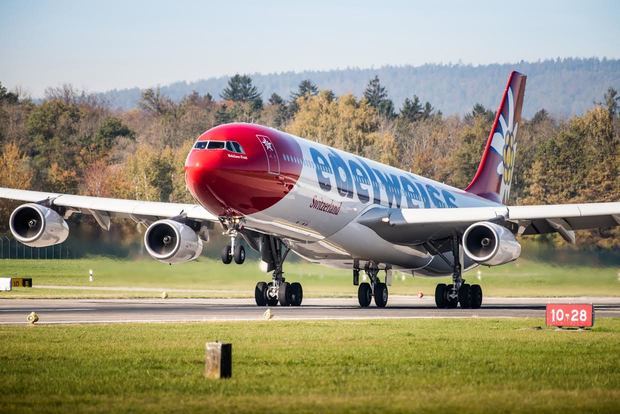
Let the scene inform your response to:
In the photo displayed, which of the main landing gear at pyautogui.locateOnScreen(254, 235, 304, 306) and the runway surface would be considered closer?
the runway surface

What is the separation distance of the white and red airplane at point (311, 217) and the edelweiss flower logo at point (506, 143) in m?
7.42

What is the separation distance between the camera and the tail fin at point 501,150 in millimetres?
51562

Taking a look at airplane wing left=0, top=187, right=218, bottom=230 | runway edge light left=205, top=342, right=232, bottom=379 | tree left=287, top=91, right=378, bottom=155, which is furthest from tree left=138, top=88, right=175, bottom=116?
runway edge light left=205, top=342, right=232, bottom=379

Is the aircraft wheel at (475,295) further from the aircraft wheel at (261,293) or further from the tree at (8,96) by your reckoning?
the tree at (8,96)

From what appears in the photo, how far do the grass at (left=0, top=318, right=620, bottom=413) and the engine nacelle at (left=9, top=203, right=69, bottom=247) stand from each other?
41.7 ft

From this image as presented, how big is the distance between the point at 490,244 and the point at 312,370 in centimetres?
2003

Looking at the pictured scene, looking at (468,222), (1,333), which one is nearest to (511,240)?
(468,222)

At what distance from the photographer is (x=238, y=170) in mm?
33844

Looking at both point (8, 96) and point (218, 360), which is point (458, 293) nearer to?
point (218, 360)

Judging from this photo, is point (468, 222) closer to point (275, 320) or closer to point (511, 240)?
point (511, 240)

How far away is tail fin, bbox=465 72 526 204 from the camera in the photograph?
169ft

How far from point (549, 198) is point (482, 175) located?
58.5 meters

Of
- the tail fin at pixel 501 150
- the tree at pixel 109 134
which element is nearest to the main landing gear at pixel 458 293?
the tail fin at pixel 501 150

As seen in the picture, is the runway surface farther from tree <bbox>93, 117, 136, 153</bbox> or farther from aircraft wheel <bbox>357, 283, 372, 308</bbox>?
tree <bbox>93, 117, 136, 153</bbox>
